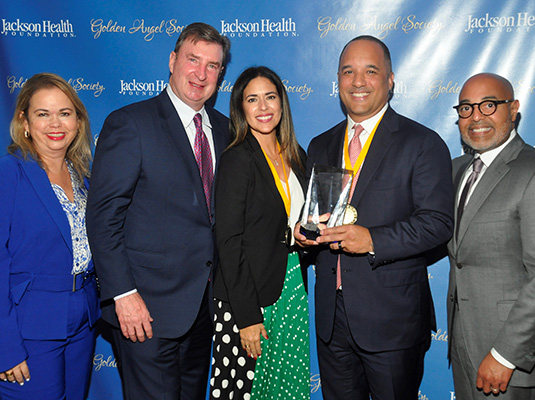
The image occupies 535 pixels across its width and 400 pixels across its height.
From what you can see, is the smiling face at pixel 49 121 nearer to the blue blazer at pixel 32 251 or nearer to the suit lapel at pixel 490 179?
the blue blazer at pixel 32 251

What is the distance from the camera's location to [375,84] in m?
2.38

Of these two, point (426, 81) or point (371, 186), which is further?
point (426, 81)

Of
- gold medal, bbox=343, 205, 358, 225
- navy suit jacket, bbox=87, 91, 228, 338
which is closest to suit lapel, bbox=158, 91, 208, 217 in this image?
navy suit jacket, bbox=87, 91, 228, 338

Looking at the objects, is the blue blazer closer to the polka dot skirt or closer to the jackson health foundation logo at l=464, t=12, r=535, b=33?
the polka dot skirt

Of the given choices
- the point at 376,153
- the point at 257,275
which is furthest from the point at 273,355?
the point at 376,153

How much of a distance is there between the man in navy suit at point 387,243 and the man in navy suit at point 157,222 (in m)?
0.61

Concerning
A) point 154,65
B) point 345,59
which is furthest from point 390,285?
point 154,65

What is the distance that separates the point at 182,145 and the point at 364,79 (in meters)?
1.02

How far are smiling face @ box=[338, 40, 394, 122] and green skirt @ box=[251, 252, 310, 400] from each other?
87 cm

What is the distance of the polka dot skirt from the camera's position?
2.40m

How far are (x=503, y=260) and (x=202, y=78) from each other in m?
1.77

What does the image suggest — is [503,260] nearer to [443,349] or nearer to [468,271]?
[468,271]

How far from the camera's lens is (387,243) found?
2139 mm

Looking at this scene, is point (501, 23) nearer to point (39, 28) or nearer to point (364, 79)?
point (364, 79)
